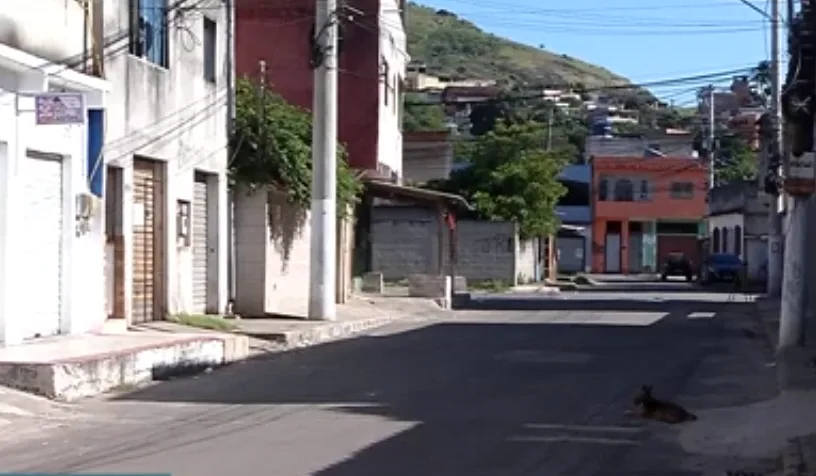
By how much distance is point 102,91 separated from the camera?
21.8m

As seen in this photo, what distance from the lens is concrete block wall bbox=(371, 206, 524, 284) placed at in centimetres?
5572

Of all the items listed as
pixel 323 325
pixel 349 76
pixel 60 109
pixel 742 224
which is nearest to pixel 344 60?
pixel 349 76

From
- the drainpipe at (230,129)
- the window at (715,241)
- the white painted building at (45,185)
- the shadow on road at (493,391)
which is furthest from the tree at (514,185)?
the white painted building at (45,185)

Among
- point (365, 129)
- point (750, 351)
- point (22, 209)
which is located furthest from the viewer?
point (365, 129)

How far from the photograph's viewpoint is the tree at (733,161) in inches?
4370

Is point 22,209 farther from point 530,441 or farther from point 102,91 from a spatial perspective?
point 530,441

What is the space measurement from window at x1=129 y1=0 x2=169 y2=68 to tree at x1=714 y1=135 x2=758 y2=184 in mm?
86074

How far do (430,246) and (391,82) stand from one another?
48.3 ft

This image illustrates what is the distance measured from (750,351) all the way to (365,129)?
16215 mm

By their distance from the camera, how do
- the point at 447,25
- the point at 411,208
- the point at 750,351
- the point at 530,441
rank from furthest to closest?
the point at 447,25, the point at 411,208, the point at 750,351, the point at 530,441

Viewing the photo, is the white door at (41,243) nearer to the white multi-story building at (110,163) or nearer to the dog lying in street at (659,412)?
the white multi-story building at (110,163)

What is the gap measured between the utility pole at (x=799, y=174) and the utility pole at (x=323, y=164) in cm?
952

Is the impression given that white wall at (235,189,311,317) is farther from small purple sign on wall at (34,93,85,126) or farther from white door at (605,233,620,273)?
white door at (605,233,620,273)

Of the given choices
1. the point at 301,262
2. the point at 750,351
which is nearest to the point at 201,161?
the point at 301,262
